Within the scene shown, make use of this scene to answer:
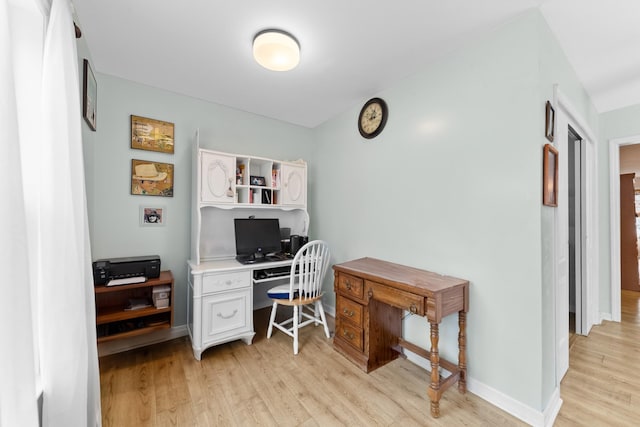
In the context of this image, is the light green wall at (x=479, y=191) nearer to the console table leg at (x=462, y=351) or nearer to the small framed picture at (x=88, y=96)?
the console table leg at (x=462, y=351)

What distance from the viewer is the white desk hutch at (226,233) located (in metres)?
2.22

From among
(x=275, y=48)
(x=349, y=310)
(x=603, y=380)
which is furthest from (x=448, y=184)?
(x=603, y=380)

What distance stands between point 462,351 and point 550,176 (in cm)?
134

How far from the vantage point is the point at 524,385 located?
155 cm

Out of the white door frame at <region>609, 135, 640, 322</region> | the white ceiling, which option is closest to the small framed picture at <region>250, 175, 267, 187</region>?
the white ceiling

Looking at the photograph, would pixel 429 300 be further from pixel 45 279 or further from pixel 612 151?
pixel 612 151

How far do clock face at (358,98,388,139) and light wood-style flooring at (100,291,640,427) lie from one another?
7.29 feet

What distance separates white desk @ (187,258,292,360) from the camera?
7.14 ft

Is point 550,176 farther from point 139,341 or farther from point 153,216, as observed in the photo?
point 139,341

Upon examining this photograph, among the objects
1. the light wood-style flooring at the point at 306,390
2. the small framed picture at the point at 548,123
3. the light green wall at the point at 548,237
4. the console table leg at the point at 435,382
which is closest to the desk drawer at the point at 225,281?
the light wood-style flooring at the point at 306,390

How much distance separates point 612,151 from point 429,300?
313 centimetres

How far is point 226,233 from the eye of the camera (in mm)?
2889

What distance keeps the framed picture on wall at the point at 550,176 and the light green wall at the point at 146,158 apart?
9.14 feet

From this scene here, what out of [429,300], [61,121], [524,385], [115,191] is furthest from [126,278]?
[524,385]
